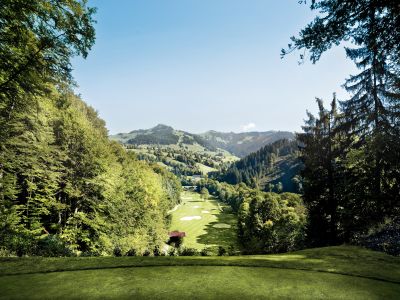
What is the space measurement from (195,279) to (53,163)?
76.7 feet

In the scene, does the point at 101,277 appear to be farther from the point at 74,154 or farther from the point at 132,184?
the point at 132,184

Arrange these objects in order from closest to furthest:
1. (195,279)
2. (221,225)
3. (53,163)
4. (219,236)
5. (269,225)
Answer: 1. (195,279)
2. (53,163)
3. (269,225)
4. (219,236)
5. (221,225)

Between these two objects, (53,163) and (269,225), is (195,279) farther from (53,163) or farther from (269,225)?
(269,225)

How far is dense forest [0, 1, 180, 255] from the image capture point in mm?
9430

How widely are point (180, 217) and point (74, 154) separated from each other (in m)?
57.6

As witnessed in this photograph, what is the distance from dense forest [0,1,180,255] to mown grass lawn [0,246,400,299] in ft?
21.5

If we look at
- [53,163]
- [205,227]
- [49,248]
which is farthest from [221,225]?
[49,248]

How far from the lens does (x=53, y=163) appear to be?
85.7 feet

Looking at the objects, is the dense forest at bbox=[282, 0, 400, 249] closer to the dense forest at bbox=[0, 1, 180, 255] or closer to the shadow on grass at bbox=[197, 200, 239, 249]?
the dense forest at bbox=[0, 1, 180, 255]

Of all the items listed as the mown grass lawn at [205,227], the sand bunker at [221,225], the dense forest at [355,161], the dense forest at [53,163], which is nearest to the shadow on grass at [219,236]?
the mown grass lawn at [205,227]

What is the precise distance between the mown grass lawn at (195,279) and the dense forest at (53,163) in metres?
6.54

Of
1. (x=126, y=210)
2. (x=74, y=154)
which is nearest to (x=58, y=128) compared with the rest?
(x=74, y=154)

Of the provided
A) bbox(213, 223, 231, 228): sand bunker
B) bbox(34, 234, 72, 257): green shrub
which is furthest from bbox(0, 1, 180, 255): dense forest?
bbox(213, 223, 231, 228): sand bunker

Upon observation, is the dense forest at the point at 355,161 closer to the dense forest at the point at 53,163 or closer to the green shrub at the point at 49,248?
the dense forest at the point at 53,163
